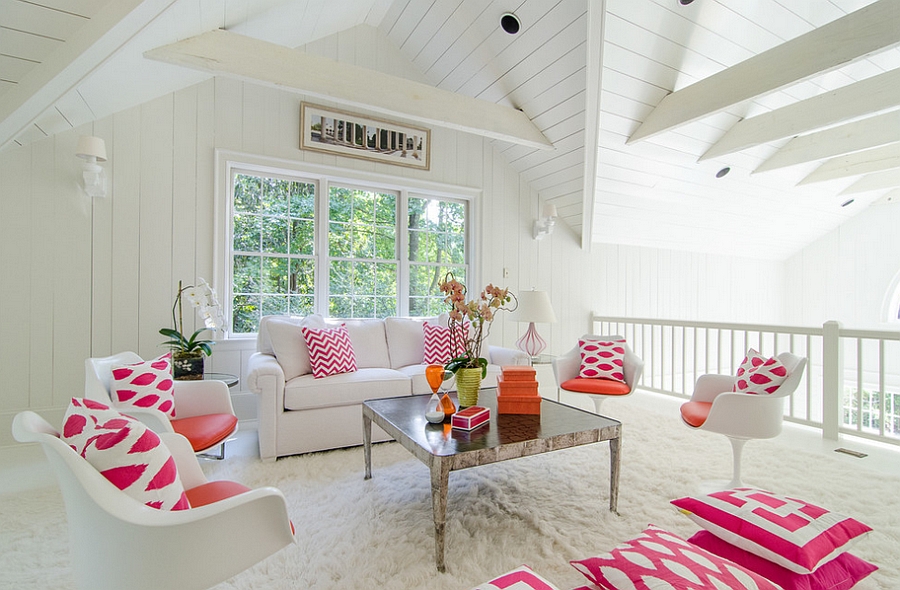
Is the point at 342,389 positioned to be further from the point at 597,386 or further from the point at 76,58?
the point at 76,58

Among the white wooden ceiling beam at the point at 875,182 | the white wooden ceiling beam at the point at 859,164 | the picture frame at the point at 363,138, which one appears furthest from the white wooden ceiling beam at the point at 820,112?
the picture frame at the point at 363,138

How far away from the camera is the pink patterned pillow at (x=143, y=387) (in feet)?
6.95

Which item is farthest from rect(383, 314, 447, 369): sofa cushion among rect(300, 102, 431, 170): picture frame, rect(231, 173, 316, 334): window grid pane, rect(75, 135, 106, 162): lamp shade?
rect(75, 135, 106, 162): lamp shade

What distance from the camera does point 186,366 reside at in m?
2.74

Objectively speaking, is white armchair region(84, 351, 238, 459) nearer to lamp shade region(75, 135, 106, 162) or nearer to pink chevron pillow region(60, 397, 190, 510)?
pink chevron pillow region(60, 397, 190, 510)

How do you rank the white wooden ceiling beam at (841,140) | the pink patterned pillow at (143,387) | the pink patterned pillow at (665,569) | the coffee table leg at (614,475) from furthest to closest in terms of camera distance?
the white wooden ceiling beam at (841,140) < the pink patterned pillow at (143,387) < the coffee table leg at (614,475) < the pink patterned pillow at (665,569)

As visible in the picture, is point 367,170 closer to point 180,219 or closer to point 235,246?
point 235,246

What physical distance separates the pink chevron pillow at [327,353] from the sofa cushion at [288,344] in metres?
0.05

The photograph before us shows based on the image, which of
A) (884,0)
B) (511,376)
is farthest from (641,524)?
(884,0)

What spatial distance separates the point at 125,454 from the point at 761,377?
266 cm

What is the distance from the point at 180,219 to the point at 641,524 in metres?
3.53

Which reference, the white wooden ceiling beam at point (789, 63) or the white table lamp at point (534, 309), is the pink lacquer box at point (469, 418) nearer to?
the white table lamp at point (534, 309)

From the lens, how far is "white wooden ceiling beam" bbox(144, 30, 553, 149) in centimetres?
259

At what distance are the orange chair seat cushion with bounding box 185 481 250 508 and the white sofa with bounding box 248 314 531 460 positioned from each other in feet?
3.98
